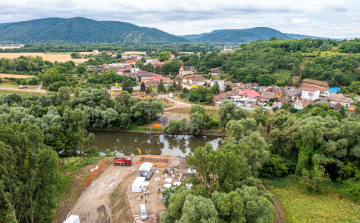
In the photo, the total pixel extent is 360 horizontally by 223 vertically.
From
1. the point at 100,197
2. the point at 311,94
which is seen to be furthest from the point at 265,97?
the point at 100,197

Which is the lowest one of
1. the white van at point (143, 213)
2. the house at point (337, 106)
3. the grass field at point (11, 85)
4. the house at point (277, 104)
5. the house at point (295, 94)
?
the white van at point (143, 213)

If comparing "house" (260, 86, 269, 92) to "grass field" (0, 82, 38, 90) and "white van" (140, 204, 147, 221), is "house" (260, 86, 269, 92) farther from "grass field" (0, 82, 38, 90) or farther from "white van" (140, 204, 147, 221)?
"grass field" (0, 82, 38, 90)

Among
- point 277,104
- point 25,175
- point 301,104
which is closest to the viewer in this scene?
point 25,175

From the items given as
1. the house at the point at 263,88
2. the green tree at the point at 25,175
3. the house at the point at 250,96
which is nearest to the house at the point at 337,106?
the house at the point at 250,96

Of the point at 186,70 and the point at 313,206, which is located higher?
the point at 186,70

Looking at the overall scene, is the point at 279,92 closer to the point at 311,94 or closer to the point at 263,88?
the point at 263,88

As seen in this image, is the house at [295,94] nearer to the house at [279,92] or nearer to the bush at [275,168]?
the house at [279,92]

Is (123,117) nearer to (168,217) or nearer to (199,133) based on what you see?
(199,133)
